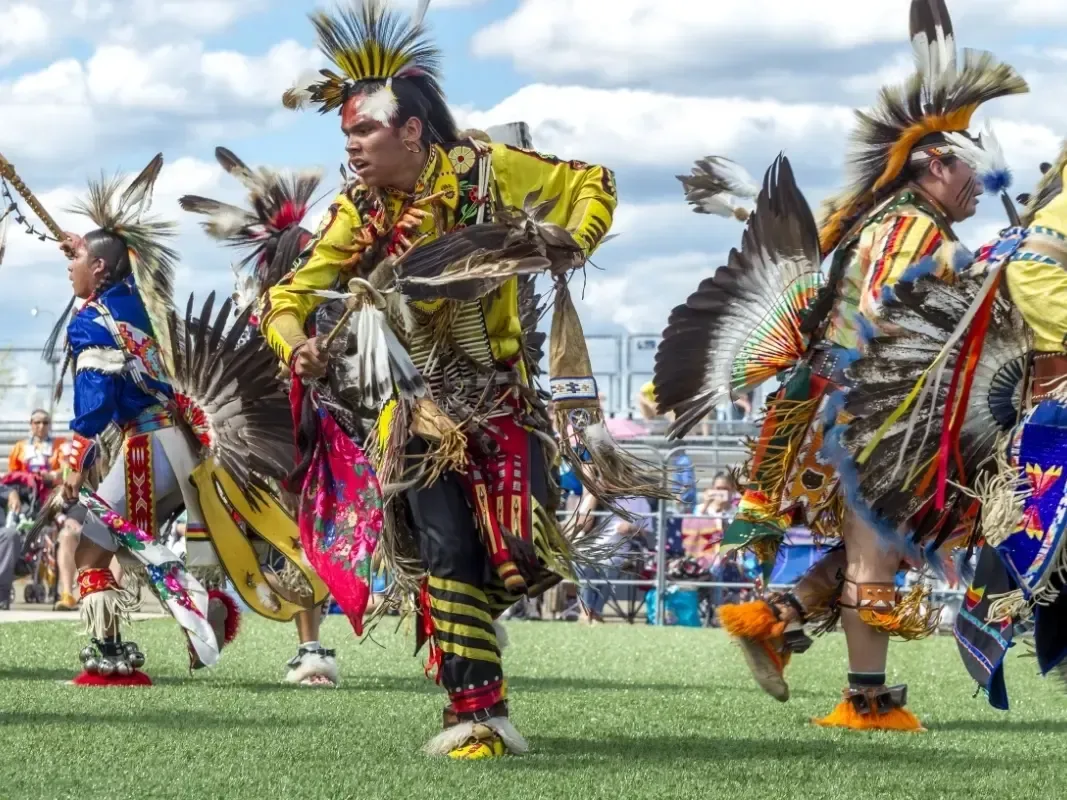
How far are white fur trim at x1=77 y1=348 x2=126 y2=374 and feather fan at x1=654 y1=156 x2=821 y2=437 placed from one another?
188 cm

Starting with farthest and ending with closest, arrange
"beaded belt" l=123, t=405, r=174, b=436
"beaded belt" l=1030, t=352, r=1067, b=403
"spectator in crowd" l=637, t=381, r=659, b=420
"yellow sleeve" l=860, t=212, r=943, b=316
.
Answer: "spectator in crowd" l=637, t=381, r=659, b=420 < "beaded belt" l=123, t=405, r=174, b=436 < "yellow sleeve" l=860, t=212, r=943, b=316 < "beaded belt" l=1030, t=352, r=1067, b=403

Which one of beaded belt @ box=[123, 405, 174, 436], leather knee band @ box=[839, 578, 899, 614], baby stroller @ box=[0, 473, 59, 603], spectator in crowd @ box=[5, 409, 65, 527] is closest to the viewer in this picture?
leather knee band @ box=[839, 578, 899, 614]

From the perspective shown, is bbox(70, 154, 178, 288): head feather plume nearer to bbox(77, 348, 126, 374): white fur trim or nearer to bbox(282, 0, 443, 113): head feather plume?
bbox(77, 348, 126, 374): white fur trim

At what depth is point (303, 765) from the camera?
433 cm

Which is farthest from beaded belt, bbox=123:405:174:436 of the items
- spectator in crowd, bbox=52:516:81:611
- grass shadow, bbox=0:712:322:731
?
spectator in crowd, bbox=52:516:81:611

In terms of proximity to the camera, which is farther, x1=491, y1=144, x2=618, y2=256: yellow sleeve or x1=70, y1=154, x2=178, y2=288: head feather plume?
x1=70, y1=154, x2=178, y2=288: head feather plume

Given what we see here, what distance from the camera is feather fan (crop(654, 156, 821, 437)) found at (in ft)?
18.2

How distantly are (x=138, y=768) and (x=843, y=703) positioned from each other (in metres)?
2.20

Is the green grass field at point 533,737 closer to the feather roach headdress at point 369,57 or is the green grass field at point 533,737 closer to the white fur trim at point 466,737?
the white fur trim at point 466,737

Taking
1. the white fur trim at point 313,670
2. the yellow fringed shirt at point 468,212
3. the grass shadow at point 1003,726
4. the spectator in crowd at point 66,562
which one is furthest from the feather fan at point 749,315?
the spectator in crowd at point 66,562

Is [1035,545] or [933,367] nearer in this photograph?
[1035,545]

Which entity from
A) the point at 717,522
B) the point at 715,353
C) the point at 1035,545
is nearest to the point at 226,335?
the point at 715,353

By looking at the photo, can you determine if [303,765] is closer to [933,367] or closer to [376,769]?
[376,769]

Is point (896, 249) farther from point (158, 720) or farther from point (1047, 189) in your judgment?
point (158, 720)
